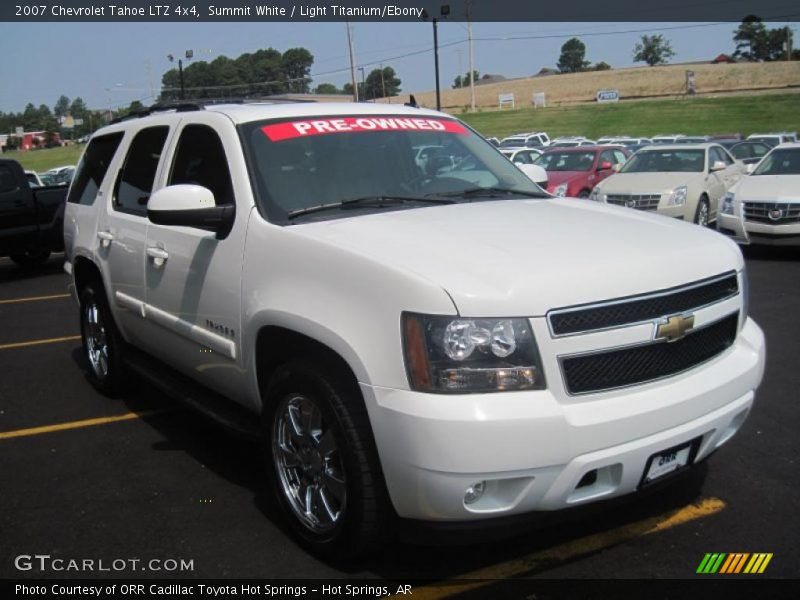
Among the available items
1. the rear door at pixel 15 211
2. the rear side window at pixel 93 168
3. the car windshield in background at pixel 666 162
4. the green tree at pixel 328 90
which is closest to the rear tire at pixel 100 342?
the rear side window at pixel 93 168

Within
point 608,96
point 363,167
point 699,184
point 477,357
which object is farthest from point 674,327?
point 608,96

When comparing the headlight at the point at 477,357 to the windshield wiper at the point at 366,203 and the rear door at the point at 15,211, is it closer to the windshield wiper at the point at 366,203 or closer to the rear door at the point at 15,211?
the windshield wiper at the point at 366,203

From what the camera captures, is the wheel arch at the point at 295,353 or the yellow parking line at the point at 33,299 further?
the yellow parking line at the point at 33,299

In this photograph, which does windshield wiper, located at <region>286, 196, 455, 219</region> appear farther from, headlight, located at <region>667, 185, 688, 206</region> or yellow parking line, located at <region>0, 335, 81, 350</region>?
headlight, located at <region>667, 185, 688, 206</region>

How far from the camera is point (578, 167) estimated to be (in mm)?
17406

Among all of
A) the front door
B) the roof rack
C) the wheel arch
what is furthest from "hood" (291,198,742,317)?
the roof rack

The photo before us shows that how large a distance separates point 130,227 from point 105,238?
1.38 ft

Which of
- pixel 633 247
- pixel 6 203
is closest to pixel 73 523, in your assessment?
pixel 633 247

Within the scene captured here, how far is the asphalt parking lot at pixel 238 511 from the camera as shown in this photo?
3.30 metres

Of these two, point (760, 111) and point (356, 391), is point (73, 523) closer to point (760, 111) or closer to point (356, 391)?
point (356, 391)

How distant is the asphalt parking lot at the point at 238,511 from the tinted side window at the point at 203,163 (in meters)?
1.57

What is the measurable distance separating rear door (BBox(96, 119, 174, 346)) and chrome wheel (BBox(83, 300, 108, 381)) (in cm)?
51

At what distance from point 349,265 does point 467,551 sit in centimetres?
137

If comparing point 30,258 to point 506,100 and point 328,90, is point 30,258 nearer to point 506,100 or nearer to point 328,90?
point 328,90
